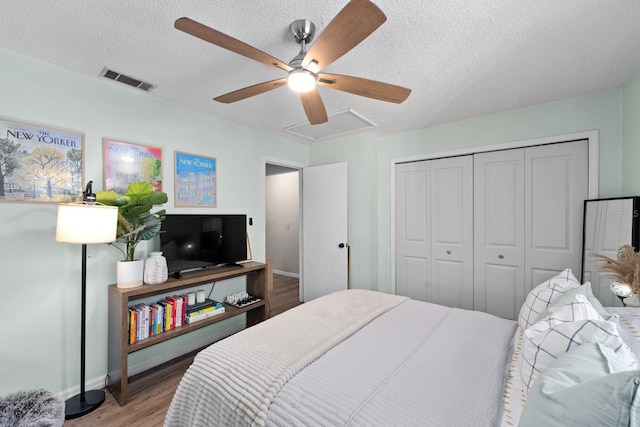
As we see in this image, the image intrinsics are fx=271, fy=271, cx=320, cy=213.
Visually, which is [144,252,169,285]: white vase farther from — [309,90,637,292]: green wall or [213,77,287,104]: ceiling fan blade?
[309,90,637,292]: green wall

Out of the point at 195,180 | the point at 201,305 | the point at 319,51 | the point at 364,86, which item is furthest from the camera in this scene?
the point at 195,180

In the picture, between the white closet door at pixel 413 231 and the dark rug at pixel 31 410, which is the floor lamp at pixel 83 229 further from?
the white closet door at pixel 413 231

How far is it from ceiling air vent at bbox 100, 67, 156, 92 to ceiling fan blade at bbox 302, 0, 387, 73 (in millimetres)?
1537

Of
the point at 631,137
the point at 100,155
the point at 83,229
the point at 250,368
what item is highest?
the point at 631,137

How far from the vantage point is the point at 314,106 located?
181 cm

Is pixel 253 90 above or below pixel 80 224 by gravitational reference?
above

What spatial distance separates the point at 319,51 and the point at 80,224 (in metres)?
1.71

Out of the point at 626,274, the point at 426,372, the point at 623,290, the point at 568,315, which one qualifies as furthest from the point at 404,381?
the point at 626,274

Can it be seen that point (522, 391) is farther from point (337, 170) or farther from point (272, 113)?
point (337, 170)

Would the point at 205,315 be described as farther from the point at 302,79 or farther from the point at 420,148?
the point at 420,148

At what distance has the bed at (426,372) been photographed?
2.54 feet

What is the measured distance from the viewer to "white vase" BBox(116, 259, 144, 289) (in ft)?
6.57

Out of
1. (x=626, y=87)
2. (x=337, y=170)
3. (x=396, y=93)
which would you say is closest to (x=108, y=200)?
(x=396, y=93)

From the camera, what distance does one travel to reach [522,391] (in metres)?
1.07
